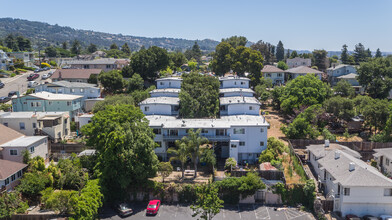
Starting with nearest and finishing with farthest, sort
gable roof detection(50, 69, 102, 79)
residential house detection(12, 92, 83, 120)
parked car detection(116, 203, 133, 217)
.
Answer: parked car detection(116, 203, 133, 217)
residential house detection(12, 92, 83, 120)
gable roof detection(50, 69, 102, 79)

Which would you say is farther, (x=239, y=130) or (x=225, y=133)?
(x=239, y=130)

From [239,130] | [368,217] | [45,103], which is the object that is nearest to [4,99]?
[45,103]

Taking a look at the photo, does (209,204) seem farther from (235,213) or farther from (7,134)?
(7,134)

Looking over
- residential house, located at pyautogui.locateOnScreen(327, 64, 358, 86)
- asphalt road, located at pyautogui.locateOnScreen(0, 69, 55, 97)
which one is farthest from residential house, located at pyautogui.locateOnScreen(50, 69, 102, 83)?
residential house, located at pyautogui.locateOnScreen(327, 64, 358, 86)

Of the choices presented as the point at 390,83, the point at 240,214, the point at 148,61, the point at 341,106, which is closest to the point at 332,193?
the point at 240,214

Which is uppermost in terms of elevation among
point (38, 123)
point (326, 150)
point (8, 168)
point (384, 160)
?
point (38, 123)

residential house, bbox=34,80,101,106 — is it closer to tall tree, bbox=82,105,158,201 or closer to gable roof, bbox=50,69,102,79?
gable roof, bbox=50,69,102,79
